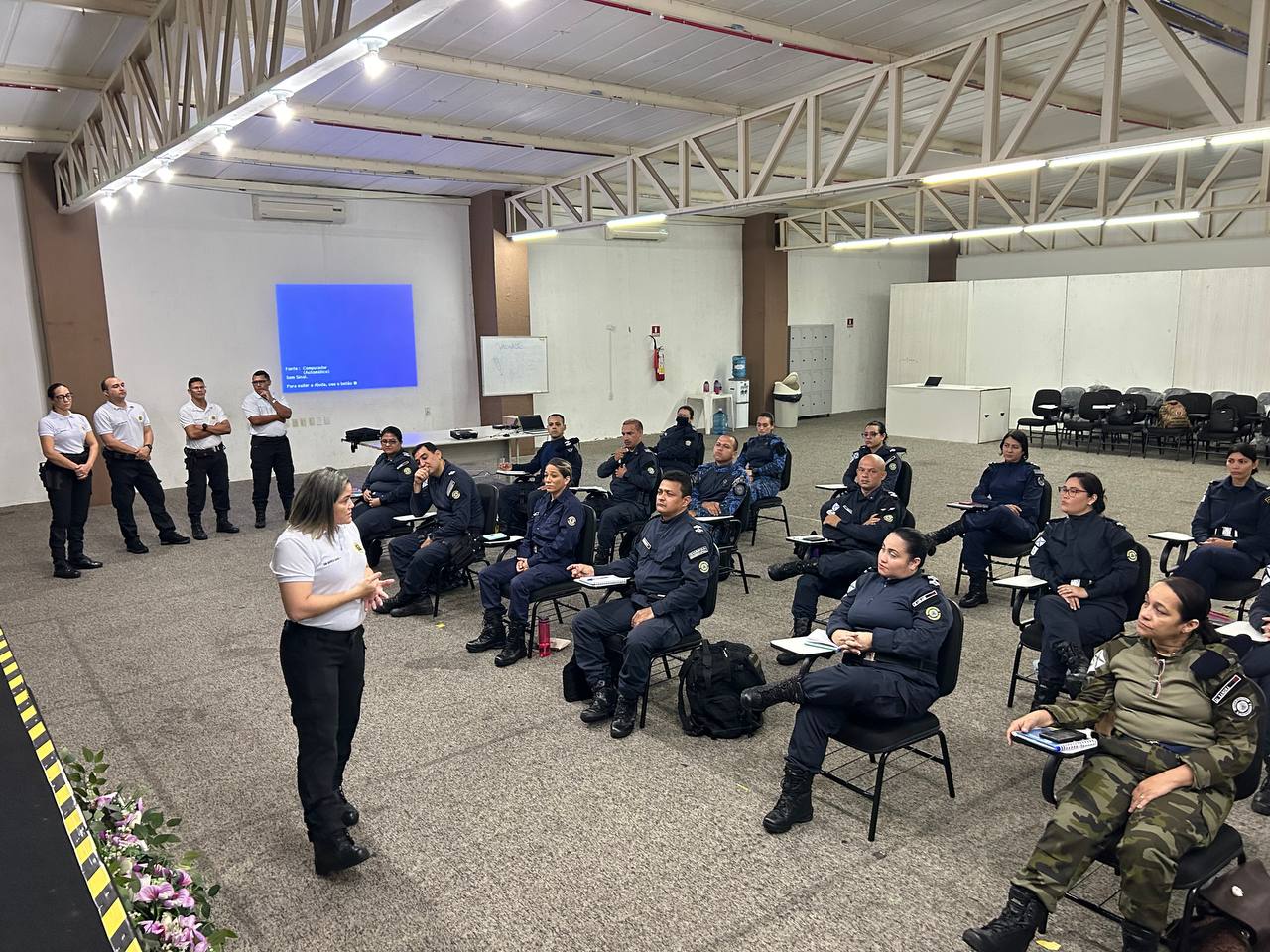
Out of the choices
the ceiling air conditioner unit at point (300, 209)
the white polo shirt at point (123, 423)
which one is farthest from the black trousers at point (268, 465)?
the ceiling air conditioner unit at point (300, 209)

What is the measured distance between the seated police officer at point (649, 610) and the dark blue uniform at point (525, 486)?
2.71 meters

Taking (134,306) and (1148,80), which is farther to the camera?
(134,306)

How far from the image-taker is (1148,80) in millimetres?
8078

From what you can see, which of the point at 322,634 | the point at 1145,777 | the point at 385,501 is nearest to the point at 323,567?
the point at 322,634

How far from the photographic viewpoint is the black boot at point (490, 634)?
5.47 meters

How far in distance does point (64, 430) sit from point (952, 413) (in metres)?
12.5

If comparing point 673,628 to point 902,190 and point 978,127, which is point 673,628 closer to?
point 978,127

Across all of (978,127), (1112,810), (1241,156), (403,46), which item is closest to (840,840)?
(1112,810)

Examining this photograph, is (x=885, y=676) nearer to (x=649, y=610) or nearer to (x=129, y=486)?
(x=649, y=610)

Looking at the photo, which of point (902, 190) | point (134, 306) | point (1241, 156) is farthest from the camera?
point (902, 190)

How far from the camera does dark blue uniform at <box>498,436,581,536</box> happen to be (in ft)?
25.0

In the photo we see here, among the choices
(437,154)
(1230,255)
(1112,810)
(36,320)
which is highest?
(437,154)

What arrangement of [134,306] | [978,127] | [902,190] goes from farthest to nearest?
[902,190]
[134,306]
[978,127]

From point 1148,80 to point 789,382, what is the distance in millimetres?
8896
